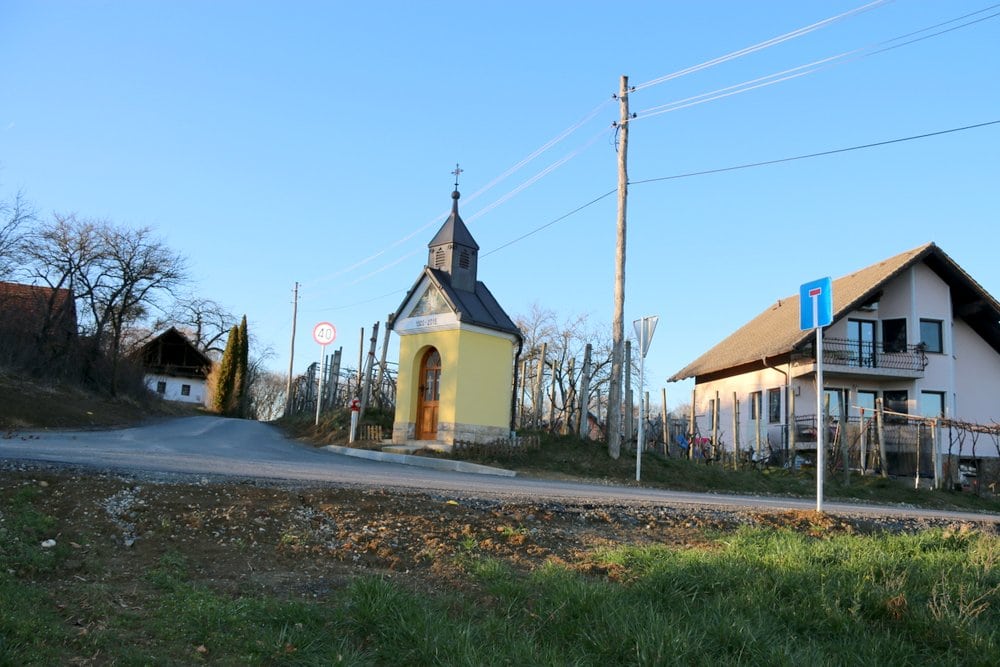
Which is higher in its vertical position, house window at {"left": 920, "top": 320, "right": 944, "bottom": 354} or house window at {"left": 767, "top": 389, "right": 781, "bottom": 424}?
house window at {"left": 920, "top": 320, "right": 944, "bottom": 354}

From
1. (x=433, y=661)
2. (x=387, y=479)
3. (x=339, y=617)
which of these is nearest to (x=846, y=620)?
(x=433, y=661)

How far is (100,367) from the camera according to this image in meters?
33.5

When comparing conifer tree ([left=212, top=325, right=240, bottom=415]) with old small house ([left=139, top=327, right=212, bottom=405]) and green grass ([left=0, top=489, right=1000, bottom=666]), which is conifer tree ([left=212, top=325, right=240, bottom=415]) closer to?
old small house ([left=139, top=327, right=212, bottom=405])

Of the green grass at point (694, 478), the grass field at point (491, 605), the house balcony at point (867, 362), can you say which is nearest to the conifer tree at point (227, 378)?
the house balcony at point (867, 362)

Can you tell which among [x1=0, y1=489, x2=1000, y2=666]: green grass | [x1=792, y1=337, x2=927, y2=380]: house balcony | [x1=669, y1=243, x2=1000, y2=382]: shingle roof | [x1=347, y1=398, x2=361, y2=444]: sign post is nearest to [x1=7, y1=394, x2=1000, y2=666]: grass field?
[x1=0, y1=489, x2=1000, y2=666]: green grass

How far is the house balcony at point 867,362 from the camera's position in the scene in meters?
30.4

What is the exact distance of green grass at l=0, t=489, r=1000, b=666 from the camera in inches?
168

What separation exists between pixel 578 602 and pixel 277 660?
1.93m

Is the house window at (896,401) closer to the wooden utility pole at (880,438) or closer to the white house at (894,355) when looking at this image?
the white house at (894,355)

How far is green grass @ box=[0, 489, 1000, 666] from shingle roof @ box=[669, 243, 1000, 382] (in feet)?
81.0

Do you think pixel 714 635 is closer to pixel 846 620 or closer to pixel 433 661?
pixel 846 620

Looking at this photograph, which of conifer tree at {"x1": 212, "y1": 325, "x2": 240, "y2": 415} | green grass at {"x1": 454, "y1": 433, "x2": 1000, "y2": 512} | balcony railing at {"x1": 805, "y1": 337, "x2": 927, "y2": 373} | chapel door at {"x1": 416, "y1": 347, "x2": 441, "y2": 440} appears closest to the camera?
green grass at {"x1": 454, "y1": 433, "x2": 1000, "y2": 512}

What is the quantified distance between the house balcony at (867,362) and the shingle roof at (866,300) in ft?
4.23

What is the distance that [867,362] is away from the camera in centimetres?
3116
